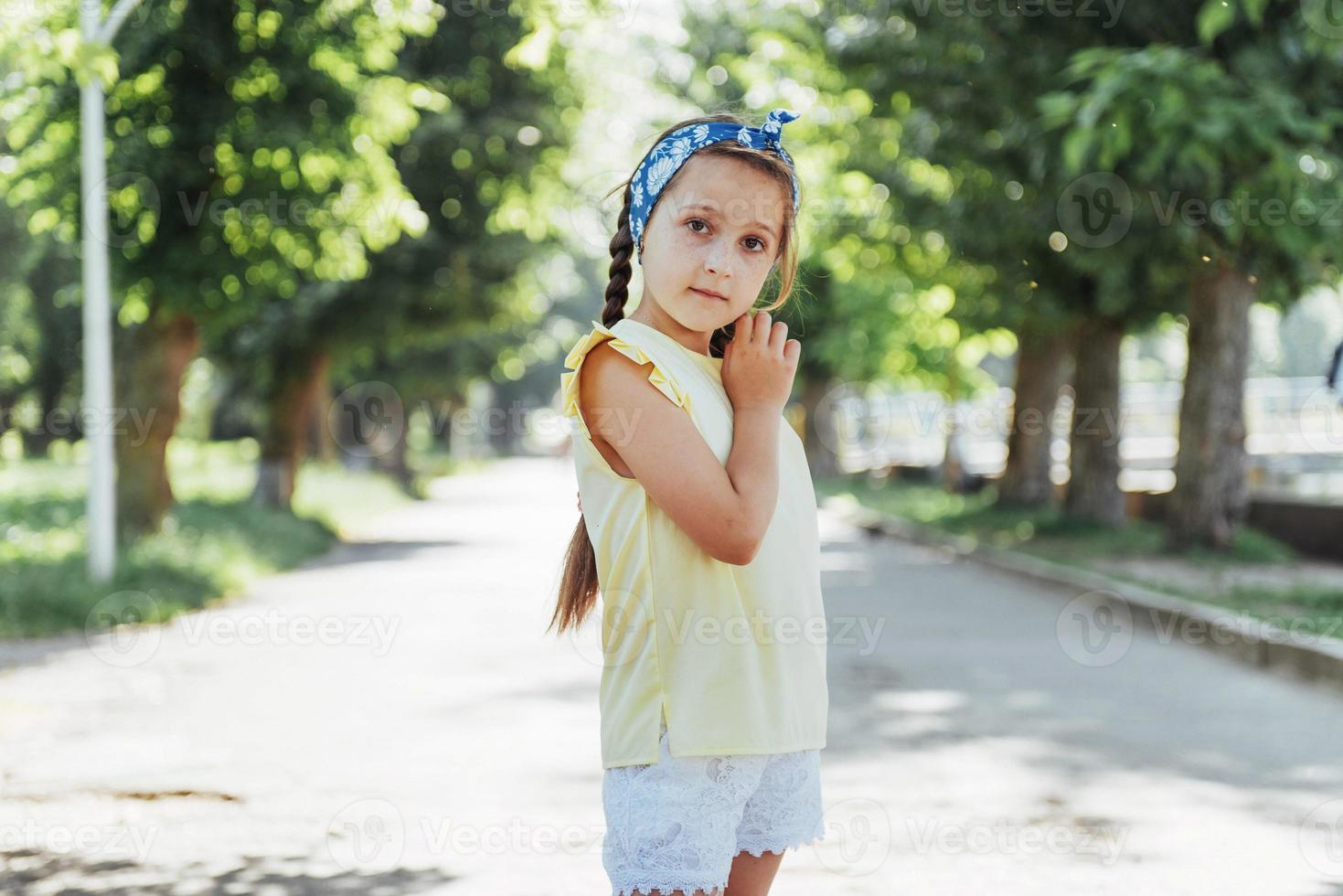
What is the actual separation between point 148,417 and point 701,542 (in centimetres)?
1473

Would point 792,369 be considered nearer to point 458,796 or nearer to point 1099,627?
point 458,796

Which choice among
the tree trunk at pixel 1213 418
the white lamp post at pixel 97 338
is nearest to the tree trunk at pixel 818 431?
the tree trunk at pixel 1213 418

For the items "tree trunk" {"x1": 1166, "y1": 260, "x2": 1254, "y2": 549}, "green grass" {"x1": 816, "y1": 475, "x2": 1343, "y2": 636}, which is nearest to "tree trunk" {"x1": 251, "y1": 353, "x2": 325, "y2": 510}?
"green grass" {"x1": 816, "y1": 475, "x2": 1343, "y2": 636}

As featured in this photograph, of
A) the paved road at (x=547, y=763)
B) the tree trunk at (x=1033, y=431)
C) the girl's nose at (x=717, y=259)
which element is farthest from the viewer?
the tree trunk at (x=1033, y=431)

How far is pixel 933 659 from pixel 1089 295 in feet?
33.3

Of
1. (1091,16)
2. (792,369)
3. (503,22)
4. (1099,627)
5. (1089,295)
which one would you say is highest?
(503,22)

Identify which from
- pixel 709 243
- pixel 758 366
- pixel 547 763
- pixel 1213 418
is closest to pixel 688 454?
pixel 758 366

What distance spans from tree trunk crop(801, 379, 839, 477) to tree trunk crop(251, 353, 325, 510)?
24.0 meters

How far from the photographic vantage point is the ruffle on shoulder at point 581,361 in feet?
7.18

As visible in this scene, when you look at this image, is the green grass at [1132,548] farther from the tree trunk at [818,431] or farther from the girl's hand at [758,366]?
the tree trunk at [818,431]

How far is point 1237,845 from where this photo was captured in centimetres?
539

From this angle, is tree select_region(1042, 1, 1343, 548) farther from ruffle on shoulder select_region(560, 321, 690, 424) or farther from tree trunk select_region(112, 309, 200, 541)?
tree trunk select_region(112, 309, 200, 541)

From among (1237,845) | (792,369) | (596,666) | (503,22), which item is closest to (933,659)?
(596,666)

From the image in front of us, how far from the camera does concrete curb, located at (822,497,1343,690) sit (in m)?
9.17
